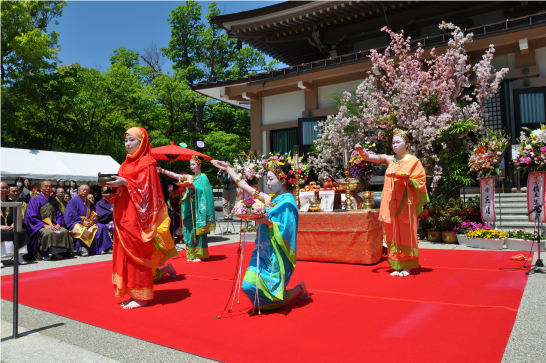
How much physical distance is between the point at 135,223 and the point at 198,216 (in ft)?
8.40

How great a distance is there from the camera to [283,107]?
13.5m

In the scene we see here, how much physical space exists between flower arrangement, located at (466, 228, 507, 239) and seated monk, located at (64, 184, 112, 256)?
7.08 metres

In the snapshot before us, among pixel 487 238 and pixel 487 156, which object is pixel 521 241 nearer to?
pixel 487 238

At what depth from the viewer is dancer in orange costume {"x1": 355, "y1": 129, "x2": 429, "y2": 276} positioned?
5.12 metres

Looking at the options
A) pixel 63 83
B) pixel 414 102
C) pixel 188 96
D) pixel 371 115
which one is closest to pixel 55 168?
pixel 63 83

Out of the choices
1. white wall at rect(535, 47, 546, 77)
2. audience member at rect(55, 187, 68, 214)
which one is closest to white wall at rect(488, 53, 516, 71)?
white wall at rect(535, 47, 546, 77)

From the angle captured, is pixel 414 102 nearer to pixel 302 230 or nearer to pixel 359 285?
pixel 302 230

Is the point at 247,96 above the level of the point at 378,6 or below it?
below

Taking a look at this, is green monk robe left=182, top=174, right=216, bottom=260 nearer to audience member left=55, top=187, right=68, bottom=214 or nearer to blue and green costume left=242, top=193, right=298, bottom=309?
blue and green costume left=242, top=193, right=298, bottom=309

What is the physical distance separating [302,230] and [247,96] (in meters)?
8.30

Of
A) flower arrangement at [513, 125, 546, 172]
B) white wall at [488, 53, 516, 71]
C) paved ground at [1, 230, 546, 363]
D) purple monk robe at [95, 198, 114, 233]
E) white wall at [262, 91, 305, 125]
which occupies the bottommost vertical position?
paved ground at [1, 230, 546, 363]

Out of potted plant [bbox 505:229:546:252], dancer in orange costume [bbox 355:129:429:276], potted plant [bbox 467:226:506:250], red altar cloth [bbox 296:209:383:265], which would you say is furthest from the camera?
potted plant [bbox 467:226:506:250]

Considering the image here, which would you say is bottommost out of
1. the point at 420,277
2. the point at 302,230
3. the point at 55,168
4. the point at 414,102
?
the point at 420,277

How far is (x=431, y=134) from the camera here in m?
8.34
